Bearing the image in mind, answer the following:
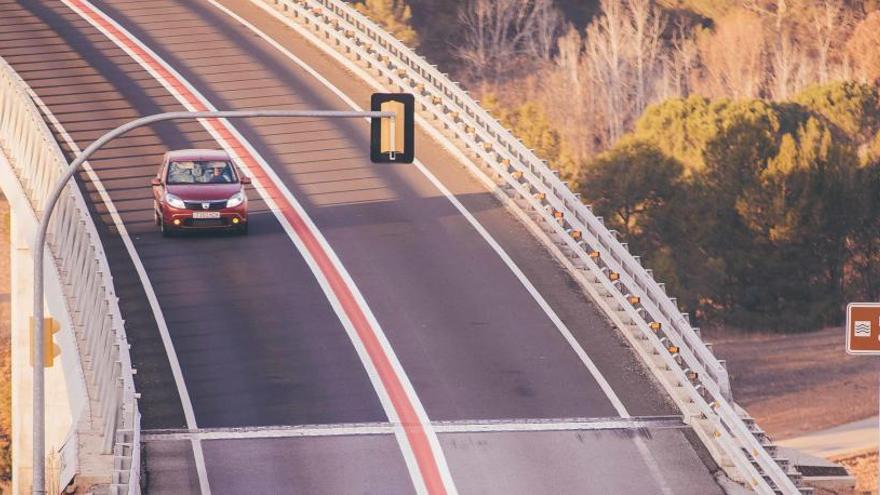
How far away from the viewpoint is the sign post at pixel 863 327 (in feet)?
72.3

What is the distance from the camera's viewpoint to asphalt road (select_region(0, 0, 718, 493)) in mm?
27891

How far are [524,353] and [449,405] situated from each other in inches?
114

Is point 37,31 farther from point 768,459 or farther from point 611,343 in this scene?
point 768,459

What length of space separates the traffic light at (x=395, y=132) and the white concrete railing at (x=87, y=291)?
534 cm

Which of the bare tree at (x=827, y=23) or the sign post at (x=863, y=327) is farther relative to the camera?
the bare tree at (x=827, y=23)

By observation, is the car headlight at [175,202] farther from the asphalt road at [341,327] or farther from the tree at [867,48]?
the tree at [867,48]

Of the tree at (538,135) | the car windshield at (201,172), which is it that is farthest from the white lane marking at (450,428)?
the tree at (538,135)

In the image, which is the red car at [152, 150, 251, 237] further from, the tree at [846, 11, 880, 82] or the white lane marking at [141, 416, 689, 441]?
the tree at [846, 11, 880, 82]

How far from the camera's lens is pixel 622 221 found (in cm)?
6319

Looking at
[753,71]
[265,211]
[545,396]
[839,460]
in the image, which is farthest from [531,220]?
[753,71]

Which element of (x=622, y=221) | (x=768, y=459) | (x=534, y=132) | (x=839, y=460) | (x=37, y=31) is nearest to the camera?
(x=768, y=459)

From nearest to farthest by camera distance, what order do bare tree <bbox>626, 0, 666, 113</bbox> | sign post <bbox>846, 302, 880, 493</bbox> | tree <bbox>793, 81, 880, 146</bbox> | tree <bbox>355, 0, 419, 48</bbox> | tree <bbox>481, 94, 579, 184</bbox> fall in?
sign post <bbox>846, 302, 880, 493</bbox> → tree <bbox>481, 94, 579, 184</bbox> → tree <bbox>793, 81, 880, 146</bbox> → tree <bbox>355, 0, 419, 48</bbox> → bare tree <bbox>626, 0, 666, 113</bbox>

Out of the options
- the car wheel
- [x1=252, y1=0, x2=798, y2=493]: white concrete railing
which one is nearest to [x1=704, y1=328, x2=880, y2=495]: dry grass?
[x1=252, y1=0, x2=798, y2=493]: white concrete railing

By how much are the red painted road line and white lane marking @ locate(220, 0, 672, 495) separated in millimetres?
3365
